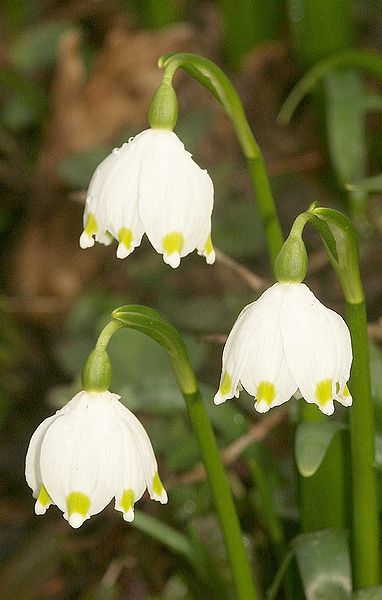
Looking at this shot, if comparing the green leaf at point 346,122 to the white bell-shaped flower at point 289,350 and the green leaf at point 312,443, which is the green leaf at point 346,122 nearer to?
the green leaf at point 312,443

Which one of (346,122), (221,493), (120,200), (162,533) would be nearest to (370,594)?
(221,493)

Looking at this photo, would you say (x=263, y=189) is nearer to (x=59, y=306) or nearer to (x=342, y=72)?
(x=342, y=72)

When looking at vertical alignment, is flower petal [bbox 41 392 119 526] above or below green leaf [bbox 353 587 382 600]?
above

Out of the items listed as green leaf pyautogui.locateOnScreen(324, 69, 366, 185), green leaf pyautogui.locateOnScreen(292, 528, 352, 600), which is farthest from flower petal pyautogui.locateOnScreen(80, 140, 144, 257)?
green leaf pyautogui.locateOnScreen(324, 69, 366, 185)

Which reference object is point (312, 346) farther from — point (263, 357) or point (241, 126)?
point (241, 126)

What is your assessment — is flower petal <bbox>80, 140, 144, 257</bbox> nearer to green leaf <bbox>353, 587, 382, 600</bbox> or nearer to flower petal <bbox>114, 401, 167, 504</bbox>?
flower petal <bbox>114, 401, 167, 504</bbox>

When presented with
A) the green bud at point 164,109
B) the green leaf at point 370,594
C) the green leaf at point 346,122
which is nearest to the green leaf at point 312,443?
the green leaf at point 370,594
